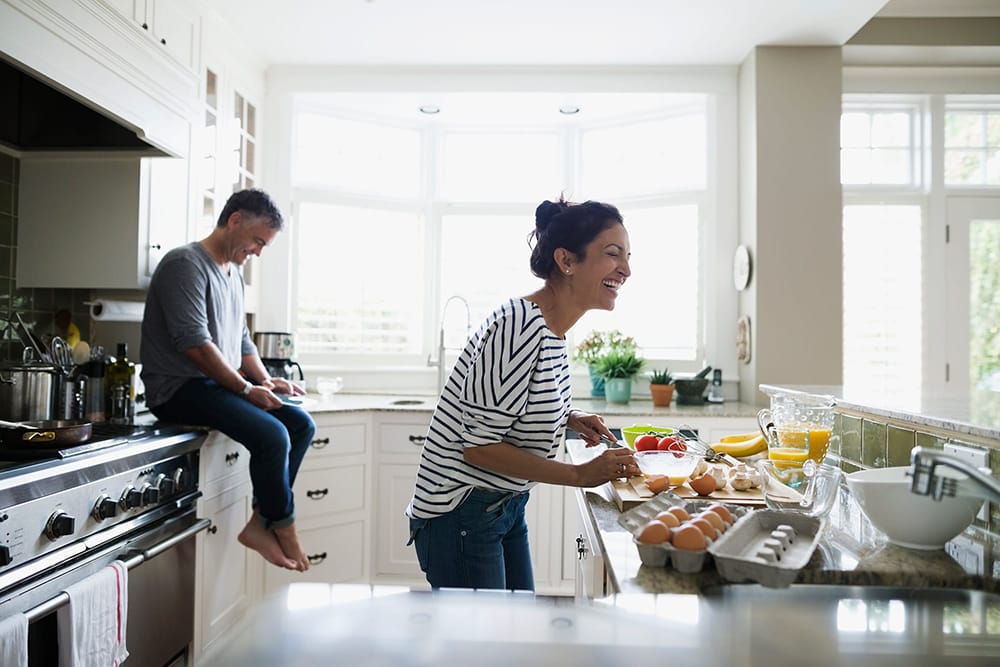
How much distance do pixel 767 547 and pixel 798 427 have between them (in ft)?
2.42

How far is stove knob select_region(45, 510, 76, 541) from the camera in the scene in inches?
64.6

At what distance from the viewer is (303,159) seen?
4195 mm

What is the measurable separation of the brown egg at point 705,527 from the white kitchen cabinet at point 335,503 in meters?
2.38

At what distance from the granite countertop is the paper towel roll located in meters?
2.27

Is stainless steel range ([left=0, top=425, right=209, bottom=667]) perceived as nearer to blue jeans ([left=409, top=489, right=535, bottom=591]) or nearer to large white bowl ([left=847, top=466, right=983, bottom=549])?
blue jeans ([left=409, top=489, right=535, bottom=591])

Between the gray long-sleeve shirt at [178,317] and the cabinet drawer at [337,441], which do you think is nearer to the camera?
the gray long-sleeve shirt at [178,317]

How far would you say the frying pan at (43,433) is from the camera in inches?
68.8

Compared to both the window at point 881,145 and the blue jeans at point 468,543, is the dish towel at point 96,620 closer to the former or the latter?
the blue jeans at point 468,543

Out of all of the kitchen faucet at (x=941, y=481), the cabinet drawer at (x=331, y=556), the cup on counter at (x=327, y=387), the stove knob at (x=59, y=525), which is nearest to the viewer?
the kitchen faucet at (x=941, y=481)

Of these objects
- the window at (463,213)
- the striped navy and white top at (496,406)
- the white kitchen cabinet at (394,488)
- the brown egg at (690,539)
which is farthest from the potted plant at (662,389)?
the brown egg at (690,539)

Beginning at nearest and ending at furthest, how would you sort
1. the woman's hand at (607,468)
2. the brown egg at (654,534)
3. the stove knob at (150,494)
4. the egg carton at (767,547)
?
the egg carton at (767,547), the brown egg at (654,534), the woman's hand at (607,468), the stove knob at (150,494)

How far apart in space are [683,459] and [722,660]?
3.06ft

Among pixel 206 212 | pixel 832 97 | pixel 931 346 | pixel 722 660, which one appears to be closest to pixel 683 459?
pixel 722 660

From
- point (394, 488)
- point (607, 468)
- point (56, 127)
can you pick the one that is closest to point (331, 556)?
point (394, 488)
